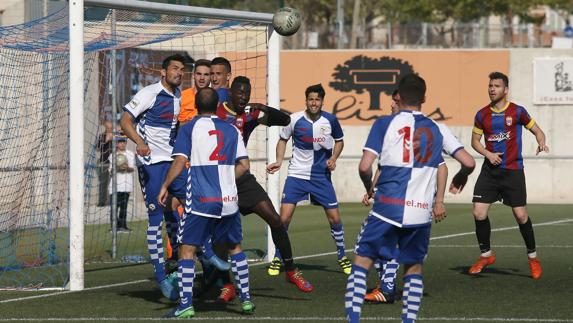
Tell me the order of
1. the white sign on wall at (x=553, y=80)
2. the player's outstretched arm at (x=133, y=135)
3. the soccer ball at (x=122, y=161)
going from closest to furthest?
the player's outstretched arm at (x=133, y=135), the soccer ball at (x=122, y=161), the white sign on wall at (x=553, y=80)

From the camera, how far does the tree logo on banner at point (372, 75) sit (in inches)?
1082

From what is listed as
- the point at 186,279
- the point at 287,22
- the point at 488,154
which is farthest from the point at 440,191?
the point at 287,22

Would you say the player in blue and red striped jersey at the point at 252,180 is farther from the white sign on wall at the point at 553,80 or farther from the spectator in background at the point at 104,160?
the white sign on wall at the point at 553,80

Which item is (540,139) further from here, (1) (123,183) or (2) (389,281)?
(1) (123,183)

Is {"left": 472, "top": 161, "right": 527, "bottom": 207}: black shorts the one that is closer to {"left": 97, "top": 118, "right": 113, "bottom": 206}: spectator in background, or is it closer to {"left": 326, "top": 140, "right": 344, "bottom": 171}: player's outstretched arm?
{"left": 326, "top": 140, "right": 344, "bottom": 171}: player's outstretched arm

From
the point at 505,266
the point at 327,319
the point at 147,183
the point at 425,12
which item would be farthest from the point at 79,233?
the point at 425,12

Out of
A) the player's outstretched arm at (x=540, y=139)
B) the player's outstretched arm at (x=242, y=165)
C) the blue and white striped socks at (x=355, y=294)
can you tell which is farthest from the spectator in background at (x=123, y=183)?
the blue and white striped socks at (x=355, y=294)

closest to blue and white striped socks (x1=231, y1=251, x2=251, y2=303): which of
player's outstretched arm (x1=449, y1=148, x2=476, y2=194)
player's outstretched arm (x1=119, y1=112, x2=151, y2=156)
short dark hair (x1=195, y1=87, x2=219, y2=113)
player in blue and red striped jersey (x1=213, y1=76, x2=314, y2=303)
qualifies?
player in blue and red striped jersey (x1=213, y1=76, x2=314, y2=303)

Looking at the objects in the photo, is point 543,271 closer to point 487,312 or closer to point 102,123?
point 487,312

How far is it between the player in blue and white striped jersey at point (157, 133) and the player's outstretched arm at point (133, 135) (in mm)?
41

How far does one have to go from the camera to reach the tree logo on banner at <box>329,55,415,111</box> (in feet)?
90.2

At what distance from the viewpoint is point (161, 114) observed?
39.1 ft

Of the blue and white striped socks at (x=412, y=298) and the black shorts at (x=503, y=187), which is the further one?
the black shorts at (x=503, y=187)

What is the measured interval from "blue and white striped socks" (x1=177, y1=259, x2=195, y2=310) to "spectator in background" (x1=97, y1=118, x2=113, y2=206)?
24.2 ft
